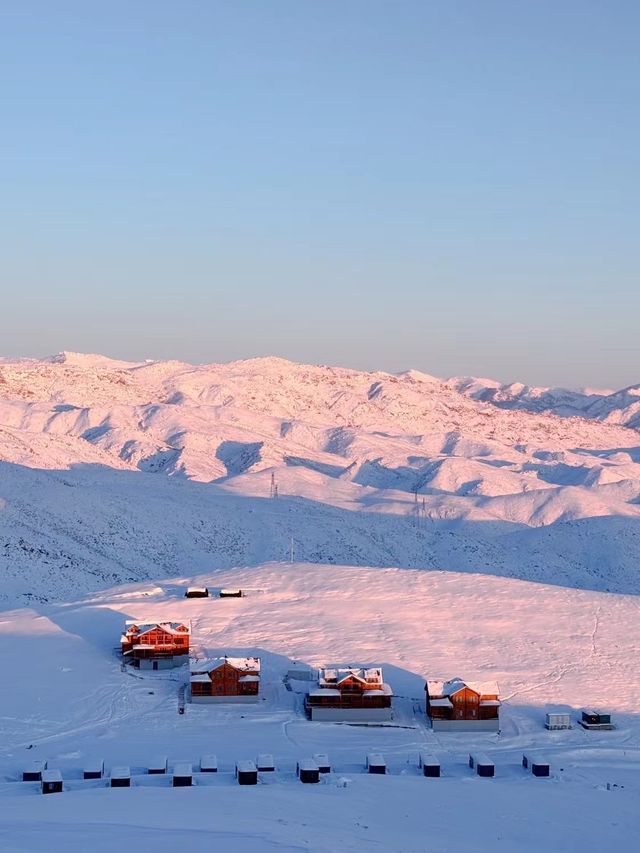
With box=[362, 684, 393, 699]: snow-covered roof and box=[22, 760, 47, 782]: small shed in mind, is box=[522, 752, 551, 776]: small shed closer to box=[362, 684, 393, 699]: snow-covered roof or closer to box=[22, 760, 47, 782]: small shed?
box=[362, 684, 393, 699]: snow-covered roof

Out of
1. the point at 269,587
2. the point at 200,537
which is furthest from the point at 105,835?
the point at 200,537

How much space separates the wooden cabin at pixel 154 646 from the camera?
3969 cm

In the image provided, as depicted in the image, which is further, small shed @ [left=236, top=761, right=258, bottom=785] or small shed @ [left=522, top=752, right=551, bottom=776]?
small shed @ [left=522, top=752, right=551, bottom=776]

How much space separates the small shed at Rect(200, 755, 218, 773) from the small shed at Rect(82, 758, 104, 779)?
9.89 ft

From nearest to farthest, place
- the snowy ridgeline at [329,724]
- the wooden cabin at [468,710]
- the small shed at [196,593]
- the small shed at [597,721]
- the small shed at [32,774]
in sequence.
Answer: the snowy ridgeline at [329,724] < the small shed at [32,774] < the wooden cabin at [468,710] < the small shed at [597,721] < the small shed at [196,593]

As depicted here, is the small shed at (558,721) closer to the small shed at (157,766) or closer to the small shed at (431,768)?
the small shed at (431,768)

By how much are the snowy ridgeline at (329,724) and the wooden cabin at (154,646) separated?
720 millimetres

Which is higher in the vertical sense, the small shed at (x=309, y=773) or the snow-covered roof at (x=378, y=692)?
the snow-covered roof at (x=378, y=692)

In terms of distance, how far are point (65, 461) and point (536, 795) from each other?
266ft

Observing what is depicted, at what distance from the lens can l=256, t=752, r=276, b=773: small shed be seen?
2845cm

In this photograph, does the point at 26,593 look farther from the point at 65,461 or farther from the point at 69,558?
the point at 65,461

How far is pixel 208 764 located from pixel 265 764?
1745 millimetres

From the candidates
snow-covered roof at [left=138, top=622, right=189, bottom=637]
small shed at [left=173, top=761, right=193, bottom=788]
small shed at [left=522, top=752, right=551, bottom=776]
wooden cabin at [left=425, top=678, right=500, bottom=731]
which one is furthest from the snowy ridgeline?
snow-covered roof at [left=138, top=622, right=189, bottom=637]

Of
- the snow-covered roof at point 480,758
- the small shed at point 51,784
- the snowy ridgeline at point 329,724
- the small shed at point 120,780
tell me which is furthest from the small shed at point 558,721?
the small shed at point 51,784
